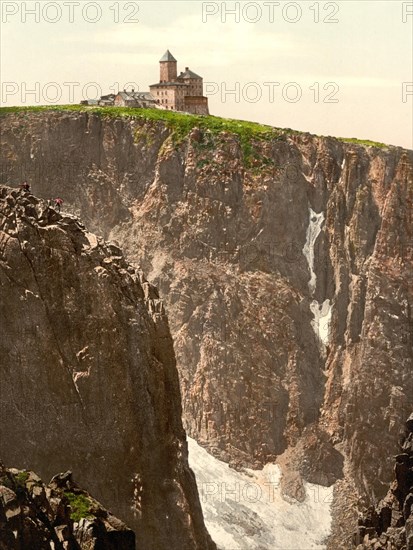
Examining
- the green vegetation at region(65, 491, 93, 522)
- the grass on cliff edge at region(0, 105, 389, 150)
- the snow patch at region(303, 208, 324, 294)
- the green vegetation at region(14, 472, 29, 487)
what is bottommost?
the green vegetation at region(65, 491, 93, 522)

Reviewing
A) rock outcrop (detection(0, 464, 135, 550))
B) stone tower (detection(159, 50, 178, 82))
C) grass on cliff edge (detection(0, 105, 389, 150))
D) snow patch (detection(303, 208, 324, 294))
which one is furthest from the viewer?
stone tower (detection(159, 50, 178, 82))

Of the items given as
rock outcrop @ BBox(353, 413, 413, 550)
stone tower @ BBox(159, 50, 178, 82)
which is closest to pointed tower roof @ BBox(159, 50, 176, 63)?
stone tower @ BBox(159, 50, 178, 82)

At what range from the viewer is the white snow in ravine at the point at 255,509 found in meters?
127

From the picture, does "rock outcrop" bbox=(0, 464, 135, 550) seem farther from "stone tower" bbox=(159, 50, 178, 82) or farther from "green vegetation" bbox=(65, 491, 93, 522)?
"stone tower" bbox=(159, 50, 178, 82)

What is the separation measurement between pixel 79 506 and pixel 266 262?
288 ft

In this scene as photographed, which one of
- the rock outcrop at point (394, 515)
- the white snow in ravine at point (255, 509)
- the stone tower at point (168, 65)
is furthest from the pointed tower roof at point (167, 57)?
the rock outcrop at point (394, 515)

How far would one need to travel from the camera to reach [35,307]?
8938cm

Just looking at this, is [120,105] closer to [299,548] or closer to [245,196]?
[245,196]

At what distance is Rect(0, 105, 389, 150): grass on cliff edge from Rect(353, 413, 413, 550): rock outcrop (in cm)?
8110

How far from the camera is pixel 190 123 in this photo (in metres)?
154

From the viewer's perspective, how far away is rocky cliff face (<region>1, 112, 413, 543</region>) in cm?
14312

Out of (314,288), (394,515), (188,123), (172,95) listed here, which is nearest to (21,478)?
(394,515)

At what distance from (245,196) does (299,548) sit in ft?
110

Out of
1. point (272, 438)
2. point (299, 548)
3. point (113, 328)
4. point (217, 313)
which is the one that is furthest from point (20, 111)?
point (113, 328)
